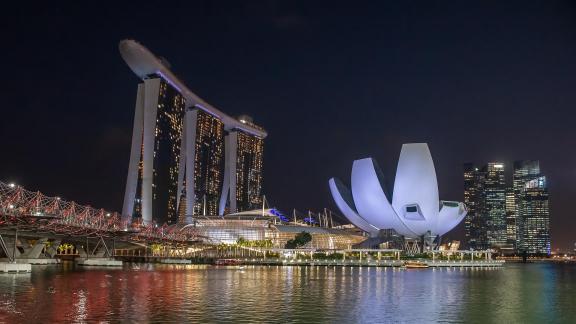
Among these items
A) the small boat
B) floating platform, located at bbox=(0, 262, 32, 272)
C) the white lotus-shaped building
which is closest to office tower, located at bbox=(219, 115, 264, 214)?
the white lotus-shaped building

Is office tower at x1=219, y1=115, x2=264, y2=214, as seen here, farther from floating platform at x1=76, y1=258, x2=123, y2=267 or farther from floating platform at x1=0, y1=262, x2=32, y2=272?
floating platform at x1=0, y1=262, x2=32, y2=272

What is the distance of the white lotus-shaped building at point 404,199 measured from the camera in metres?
82.9

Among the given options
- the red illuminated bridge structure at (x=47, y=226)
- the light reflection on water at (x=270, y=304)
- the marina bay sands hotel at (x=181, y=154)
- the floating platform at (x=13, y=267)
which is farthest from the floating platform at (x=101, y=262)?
the light reflection on water at (x=270, y=304)

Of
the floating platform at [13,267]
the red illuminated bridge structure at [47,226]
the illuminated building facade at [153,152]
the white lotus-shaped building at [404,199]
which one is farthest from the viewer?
the illuminated building facade at [153,152]

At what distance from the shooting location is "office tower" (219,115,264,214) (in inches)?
5768

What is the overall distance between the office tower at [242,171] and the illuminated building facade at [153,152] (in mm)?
33783

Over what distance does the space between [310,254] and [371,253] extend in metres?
9.71

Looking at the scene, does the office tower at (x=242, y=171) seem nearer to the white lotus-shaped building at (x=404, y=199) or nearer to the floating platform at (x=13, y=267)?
the white lotus-shaped building at (x=404, y=199)

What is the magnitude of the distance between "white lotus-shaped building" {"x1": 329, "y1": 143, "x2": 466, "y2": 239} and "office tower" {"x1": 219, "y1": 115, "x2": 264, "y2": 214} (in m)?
55.9

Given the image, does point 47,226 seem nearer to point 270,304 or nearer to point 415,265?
point 270,304

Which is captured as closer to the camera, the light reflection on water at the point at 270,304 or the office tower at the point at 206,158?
the light reflection on water at the point at 270,304

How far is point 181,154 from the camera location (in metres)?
119

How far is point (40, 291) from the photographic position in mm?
27922

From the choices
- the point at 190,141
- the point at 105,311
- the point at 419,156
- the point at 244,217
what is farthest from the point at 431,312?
the point at 190,141
